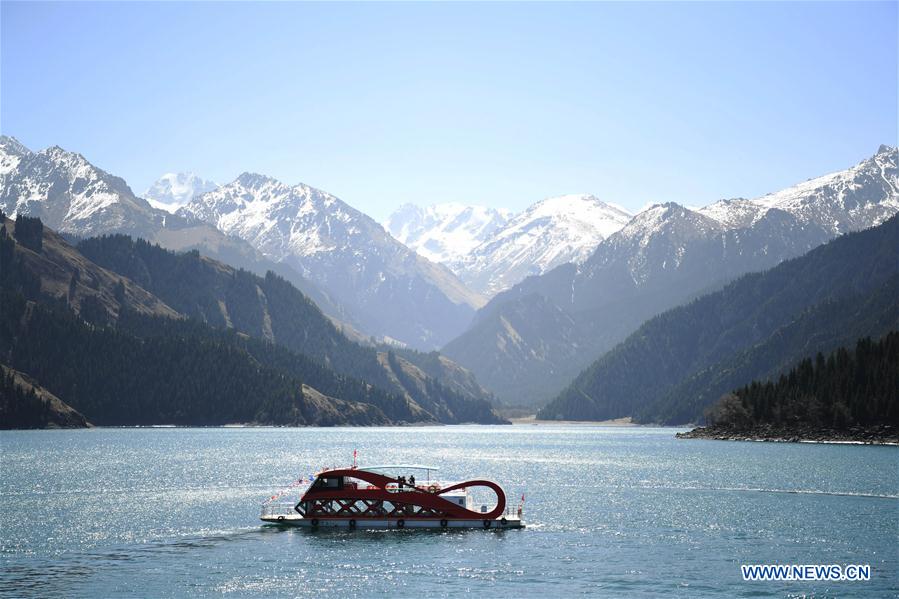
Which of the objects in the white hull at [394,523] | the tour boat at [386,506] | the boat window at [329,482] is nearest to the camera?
the white hull at [394,523]

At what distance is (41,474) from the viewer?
520 feet

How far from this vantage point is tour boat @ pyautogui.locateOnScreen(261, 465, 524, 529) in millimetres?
102125

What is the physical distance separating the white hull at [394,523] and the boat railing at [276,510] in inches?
72.1

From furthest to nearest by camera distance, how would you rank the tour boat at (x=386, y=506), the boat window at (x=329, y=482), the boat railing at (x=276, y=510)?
1. the boat railing at (x=276, y=510)
2. the boat window at (x=329, y=482)
3. the tour boat at (x=386, y=506)

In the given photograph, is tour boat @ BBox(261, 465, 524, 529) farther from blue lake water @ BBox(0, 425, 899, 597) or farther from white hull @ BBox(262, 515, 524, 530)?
blue lake water @ BBox(0, 425, 899, 597)

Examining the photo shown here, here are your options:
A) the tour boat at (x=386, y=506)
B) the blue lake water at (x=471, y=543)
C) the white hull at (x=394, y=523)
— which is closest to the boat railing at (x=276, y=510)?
the tour boat at (x=386, y=506)

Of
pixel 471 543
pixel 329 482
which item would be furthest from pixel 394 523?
pixel 471 543

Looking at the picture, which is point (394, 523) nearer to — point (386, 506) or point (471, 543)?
point (386, 506)

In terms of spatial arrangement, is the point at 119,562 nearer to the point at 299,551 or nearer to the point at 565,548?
the point at 299,551

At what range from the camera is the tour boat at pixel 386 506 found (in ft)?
335

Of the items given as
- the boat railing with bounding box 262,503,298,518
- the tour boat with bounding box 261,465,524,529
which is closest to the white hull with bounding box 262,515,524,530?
the tour boat with bounding box 261,465,524,529

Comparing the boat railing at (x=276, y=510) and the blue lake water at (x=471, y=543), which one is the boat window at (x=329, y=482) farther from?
the blue lake water at (x=471, y=543)

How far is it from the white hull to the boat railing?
6.01ft

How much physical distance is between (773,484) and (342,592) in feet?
299
